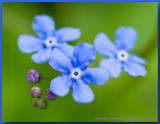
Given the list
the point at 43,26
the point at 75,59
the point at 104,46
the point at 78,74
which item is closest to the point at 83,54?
the point at 75,59

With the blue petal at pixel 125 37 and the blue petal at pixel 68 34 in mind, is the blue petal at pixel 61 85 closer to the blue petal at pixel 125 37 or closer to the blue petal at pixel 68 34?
the blue petal at pixel 68 34

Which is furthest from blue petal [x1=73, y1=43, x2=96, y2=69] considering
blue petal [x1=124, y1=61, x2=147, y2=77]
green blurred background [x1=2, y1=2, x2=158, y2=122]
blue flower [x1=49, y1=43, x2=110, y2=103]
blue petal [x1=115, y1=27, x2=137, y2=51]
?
blue petal [x1=115, y1=27, x2=137, y2=51]

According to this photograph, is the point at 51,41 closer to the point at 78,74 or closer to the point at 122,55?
the point at 78,74

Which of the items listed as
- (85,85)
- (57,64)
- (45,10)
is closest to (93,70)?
(85,85)

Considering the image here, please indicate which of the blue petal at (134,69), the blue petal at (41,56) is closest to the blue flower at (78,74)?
the blue petal at (41,56)

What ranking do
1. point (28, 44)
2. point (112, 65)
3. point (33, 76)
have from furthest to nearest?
1. point (28, 44)
2. point (112, 65)
3. point (33, 76)

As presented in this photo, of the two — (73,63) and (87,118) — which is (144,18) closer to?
(87,118)
